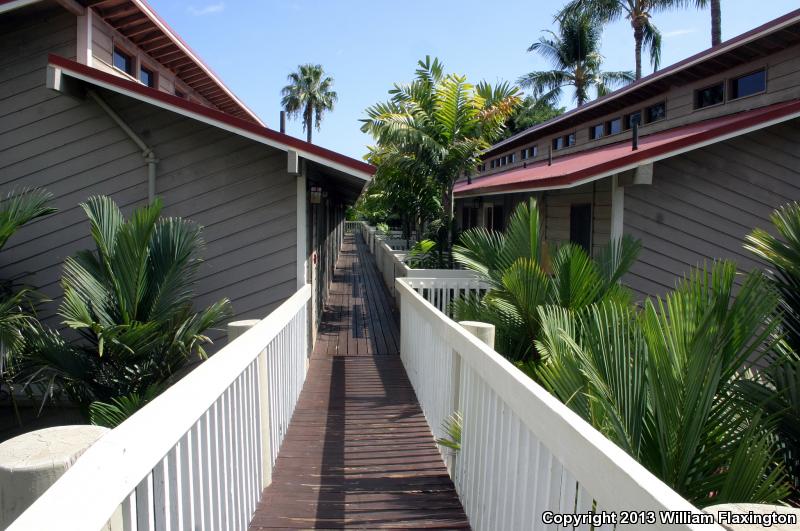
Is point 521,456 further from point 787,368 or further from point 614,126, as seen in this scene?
point 614,126

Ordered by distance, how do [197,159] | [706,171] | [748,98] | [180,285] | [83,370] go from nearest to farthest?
1. [83,370]
2. [180,285]
3. [197,159]
4. [706,171]
5. [748,98]

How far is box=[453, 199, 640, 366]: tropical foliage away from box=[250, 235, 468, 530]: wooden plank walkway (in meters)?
1.00

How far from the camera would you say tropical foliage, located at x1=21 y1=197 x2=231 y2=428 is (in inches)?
201

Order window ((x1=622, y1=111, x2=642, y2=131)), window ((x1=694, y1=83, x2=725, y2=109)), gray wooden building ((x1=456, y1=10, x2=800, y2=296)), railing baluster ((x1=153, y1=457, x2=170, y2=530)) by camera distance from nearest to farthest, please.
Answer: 1. railing baluster ((x1=153, y1=457, x2=170, y2=530))
2. gray wooden building ((x1=456, y1=10, x2=800, y2=296))
3. window ((x1=694, y1=83, x2=725, y2=109))
4. window ((x1=622, y1=111, x2=642, y2=131))

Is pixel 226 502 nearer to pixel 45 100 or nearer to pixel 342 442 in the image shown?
pixel 342 442

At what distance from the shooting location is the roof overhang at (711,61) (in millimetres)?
8844

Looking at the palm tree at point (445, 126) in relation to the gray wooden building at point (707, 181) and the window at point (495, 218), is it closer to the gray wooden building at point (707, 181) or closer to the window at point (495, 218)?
the gray wooden building at point (707, 181)

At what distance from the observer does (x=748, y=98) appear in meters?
9.80

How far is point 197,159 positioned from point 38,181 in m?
1.83

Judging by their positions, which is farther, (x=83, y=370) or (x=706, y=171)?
(x=706, y=171)

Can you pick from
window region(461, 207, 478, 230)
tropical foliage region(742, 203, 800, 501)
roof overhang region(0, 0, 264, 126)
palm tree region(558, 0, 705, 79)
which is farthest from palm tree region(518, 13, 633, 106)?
tropical foliage region(742, 203, 800, 501)

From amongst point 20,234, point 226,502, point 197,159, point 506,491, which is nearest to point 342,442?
point 226,502

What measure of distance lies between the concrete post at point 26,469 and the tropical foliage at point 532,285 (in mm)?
3254

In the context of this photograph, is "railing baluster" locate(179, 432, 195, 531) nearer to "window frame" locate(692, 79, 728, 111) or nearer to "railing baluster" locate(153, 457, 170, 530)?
"railing baluster" locate(153, 457, 170, 530)
